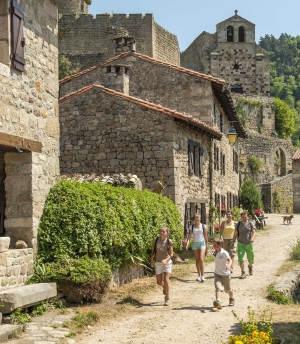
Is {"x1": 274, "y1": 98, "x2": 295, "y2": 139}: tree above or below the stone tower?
below

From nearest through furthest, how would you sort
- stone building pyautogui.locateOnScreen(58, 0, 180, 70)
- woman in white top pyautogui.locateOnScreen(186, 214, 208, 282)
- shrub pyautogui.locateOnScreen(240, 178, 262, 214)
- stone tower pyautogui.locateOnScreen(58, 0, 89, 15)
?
woman in white top pyautogui.locateOnScreen(186, 214, 208, 282), shrub pyautogui.locateOnScreen(240, 178, 262, 214), stone building pyautogui.locateOnScreen(58, 0, 180, 70), stone tower pyautogui.locateOnScreen(58, 0, 89, 15)

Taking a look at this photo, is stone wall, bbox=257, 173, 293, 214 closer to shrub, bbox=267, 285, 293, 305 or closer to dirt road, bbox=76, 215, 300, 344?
dirt road, bbox=76, 215, 300, 344

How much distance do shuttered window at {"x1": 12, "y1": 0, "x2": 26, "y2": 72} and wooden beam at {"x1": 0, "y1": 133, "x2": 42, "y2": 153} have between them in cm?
110

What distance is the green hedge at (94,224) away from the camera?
9.48 meters

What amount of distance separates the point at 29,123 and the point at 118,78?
32.7 ft

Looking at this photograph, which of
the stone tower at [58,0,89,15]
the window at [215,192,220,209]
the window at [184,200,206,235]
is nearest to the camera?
the window at [184,200,206,235]

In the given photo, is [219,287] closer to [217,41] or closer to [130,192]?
[130,192]

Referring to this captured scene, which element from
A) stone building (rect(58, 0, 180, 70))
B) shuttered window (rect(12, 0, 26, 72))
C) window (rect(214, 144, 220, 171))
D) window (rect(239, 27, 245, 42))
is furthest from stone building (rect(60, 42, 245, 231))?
window (rect(239, 27, 245, 42))

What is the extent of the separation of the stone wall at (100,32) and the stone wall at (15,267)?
34217 mm

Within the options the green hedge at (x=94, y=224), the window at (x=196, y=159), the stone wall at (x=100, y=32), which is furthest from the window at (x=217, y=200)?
the stone wall at (x=100, y=32)

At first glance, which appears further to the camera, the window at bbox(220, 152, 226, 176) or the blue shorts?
the window at bbox(220, 152, 226, 176)

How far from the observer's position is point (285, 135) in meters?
48.6

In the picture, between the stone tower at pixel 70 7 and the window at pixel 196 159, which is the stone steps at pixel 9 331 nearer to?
the window at pixel 196 159

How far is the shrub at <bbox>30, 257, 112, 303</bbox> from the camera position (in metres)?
9.09
